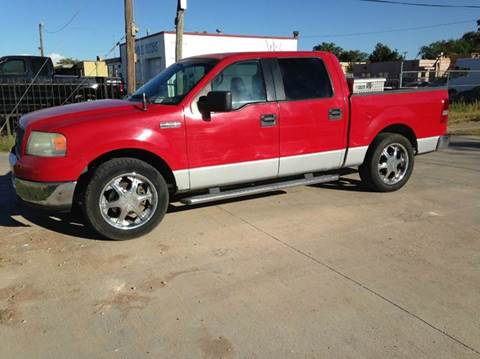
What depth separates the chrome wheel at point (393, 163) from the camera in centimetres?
645

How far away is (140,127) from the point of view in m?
4.68

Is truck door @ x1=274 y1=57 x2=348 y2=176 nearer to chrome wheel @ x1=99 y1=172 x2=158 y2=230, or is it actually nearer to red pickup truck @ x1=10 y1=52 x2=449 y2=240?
red pickup truck @ x1=10 y1=52 x2=449 y2=240

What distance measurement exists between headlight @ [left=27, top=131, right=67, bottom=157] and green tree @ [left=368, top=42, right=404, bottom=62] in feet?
307

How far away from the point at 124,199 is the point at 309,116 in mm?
2422

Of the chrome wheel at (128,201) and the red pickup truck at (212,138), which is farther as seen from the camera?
the chrome wheel at (128,201)

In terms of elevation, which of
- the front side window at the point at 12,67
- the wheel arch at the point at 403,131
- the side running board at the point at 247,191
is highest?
the front side window at the point at 12,67

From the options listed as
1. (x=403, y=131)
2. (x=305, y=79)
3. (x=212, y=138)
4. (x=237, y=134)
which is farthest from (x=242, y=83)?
(x=403, y=131)

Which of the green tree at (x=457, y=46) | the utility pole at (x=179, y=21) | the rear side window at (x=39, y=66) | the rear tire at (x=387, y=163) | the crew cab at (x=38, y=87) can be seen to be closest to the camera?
the rear tire at (x=387, y=163)

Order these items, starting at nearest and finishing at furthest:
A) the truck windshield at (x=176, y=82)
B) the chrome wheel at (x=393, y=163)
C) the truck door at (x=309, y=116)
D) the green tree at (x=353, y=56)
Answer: the truck windshield at (x=176, y=82) < the truck door at (x=309, y=116) < the chrome wheel at (x=393, y=163) < the green tree at (x=353, y=56)

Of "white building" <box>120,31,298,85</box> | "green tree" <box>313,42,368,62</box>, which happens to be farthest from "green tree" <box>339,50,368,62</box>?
"white building" <box>120,31,298,85</box>

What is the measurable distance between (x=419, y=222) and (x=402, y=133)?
6.03 feet

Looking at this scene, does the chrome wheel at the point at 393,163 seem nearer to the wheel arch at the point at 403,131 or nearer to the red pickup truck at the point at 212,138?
the red pickup truck at the point at 212,138

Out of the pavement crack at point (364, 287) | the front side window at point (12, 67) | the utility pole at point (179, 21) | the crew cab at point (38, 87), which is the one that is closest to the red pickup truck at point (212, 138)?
the pavement crack at point (364, 287)

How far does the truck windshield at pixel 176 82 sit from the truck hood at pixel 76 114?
11.0 inches
